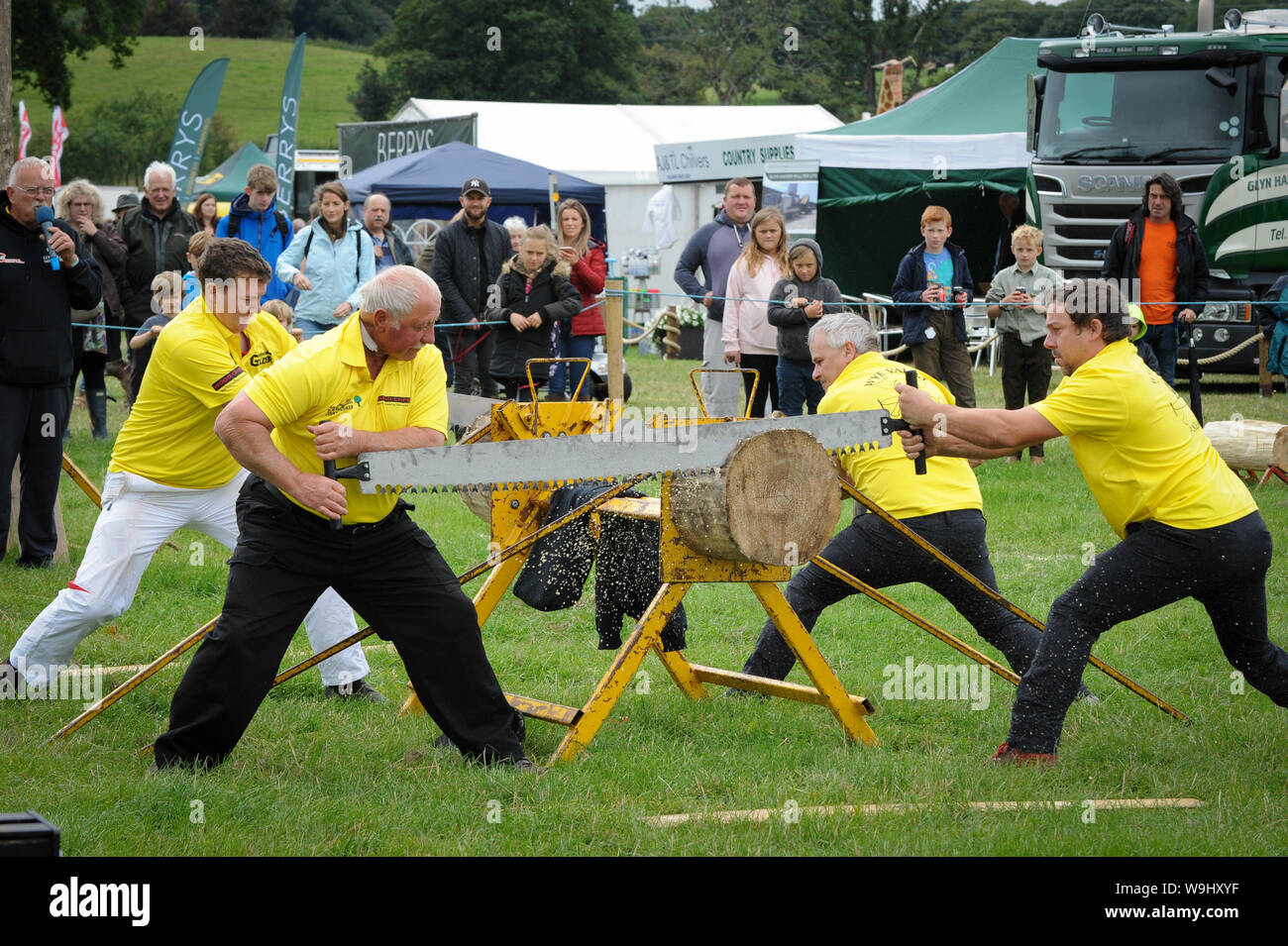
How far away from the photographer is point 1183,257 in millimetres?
11508

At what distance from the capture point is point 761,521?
16.1 ft

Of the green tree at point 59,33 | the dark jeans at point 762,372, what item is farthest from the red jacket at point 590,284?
the green tree at point 59,33

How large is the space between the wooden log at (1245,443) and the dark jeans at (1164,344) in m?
1.30

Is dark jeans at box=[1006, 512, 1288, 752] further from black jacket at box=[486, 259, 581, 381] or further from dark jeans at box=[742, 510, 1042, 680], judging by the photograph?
black jacket at box=[486, 259, 581, 381]

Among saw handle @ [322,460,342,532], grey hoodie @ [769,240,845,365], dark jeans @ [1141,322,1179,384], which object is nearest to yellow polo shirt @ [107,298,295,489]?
saw handle @ [322,460,342,532]

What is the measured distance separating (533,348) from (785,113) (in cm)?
2261

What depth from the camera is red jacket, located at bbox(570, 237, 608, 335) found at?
11320mm

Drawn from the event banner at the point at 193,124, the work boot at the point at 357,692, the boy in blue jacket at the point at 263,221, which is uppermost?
the event banner at the point at 193,124

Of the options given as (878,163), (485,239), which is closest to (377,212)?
(485,239)

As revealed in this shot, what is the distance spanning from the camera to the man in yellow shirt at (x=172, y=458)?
5.41 m

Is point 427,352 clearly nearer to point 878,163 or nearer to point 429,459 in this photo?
point 429,459

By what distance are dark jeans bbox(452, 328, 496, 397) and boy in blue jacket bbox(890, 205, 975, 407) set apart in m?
3.66

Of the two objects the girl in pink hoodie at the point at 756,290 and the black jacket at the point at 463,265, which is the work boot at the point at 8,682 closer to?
the girl in pink hoodie at the point at 756,290
